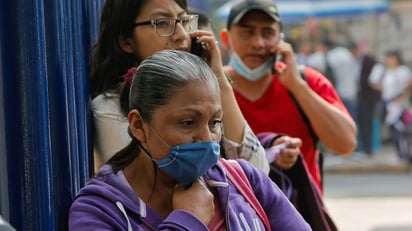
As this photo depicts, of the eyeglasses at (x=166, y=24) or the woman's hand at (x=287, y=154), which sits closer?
the eyeglasses at (x=166, y=24)

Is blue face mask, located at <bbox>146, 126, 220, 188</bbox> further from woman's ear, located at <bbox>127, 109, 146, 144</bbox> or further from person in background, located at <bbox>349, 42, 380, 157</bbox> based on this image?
person in background, located at <bbox>349, 42, 380, 157</bbox>

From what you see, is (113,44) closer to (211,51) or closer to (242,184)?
(211,51)

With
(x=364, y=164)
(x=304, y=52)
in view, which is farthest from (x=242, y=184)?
(x=304, y=52)

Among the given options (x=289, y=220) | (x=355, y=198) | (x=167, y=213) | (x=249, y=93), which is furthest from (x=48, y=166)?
(x=355, y=198)

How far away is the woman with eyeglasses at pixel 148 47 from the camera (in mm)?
2957

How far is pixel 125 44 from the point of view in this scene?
3.04m

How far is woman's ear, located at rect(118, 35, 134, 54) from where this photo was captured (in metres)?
3.03

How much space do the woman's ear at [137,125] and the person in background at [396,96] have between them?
41.6 ft

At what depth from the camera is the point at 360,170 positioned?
589 inches

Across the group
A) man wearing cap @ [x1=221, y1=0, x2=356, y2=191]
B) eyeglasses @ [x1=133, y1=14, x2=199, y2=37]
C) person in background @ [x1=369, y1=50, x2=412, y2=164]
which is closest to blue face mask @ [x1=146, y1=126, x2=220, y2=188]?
eyeglasses @ [x1=133, y1=14, x2=199, y2=37]

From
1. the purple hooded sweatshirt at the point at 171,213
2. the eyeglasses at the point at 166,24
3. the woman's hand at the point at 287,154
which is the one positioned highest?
the eyeglasses at the point at 166,24

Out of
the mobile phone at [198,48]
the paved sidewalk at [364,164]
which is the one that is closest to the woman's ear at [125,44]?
the mobile phone at [198,48]

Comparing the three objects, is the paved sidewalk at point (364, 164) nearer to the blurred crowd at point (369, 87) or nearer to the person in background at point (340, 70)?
the blurred crowd at point (369, 87)

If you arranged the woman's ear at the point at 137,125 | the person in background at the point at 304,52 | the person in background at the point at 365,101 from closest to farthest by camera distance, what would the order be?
1. the woman's ear at the point at 137,125
2. the person in background at the point at 365,101
3. the person in background at the point at 304,52
